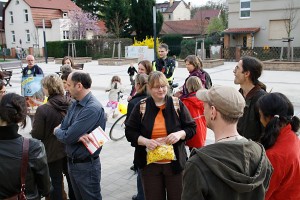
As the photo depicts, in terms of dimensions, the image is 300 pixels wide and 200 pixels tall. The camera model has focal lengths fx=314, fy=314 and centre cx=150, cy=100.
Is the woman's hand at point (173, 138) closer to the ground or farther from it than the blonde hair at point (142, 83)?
closer to the ground

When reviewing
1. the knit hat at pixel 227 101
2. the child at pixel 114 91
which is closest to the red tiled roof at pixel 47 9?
the child at pixel 114 91

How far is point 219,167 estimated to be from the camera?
65.1 inches

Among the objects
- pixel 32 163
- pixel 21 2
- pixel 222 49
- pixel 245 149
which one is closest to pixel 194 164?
pixel 245 149

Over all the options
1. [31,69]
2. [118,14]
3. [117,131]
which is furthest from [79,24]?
[117,131]

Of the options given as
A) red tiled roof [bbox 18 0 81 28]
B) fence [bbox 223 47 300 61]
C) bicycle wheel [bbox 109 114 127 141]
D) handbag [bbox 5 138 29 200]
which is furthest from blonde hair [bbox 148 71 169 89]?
red tiled roof [bbox 18 0 81 28]

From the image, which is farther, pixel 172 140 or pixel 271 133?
pixel 172 140

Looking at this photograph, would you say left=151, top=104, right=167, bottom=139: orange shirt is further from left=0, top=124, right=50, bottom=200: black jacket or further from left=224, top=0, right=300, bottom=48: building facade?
left=224, top=0, right=300, bottom=48: building facade

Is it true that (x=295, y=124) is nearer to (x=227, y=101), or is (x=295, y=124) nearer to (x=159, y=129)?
(x=227, y=101)

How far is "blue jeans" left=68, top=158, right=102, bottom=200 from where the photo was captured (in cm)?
336

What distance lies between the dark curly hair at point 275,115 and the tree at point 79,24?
44.5 meters

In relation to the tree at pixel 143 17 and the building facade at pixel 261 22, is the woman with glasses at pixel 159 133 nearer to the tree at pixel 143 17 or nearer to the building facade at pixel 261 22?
the building facade at pixel 261 22

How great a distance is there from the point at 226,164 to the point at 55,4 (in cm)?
5031

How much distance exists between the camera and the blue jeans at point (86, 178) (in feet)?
11.0

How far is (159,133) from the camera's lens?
325cm
